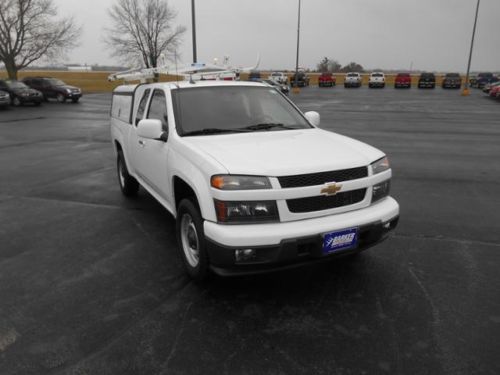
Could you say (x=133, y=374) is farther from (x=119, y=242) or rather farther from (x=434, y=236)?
(x=434, y=236)

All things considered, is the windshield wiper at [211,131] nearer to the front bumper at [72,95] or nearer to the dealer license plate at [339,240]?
the dealer license plate at [339,240]

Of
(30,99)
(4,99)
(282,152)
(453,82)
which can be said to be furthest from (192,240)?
(453,82)

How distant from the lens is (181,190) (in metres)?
3.95

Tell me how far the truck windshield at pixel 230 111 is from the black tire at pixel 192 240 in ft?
2.70

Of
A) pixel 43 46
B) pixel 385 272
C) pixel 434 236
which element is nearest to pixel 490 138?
pixel 434 236

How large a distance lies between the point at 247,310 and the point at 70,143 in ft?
35.1

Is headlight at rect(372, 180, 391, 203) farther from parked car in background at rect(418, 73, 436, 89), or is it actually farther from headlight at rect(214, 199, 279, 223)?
parked car in background at rect(418, 73, 436, 89)

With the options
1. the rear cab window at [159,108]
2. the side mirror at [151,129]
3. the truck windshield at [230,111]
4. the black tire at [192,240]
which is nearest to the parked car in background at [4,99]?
the rear cab window at [159,108]

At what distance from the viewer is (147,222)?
17.8ft

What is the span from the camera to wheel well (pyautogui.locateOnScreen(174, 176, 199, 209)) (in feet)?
12.4

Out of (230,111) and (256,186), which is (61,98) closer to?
(230,111)

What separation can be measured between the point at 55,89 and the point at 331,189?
97.2 ft

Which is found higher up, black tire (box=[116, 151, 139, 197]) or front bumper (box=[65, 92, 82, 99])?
front bumper (box=[65, 92, 82, 99])

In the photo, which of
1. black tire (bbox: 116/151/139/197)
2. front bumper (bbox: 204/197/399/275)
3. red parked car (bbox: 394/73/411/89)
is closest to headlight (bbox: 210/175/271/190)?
front bumper (bbox: 204/197/399/275)
